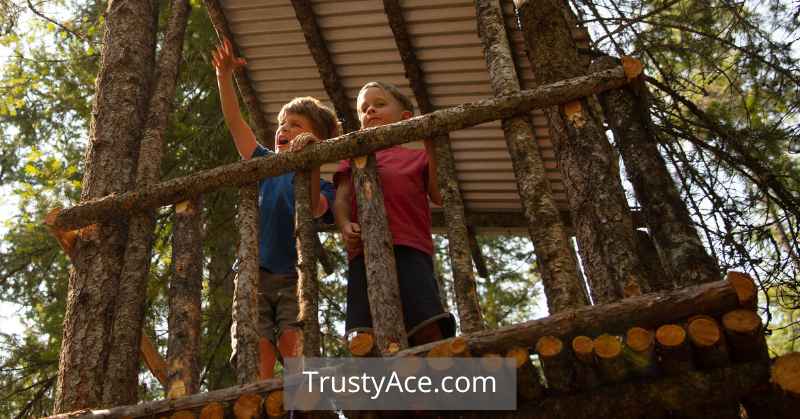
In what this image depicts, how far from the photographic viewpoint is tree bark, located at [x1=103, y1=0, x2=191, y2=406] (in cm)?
368

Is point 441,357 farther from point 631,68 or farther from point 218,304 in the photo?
point 218,304

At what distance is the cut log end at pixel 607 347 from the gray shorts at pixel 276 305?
2.06m

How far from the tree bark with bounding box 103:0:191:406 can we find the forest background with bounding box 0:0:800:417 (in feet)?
8.98

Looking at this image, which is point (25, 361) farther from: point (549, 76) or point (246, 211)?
point (549, 76)

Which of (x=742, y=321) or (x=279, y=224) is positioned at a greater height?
(x=279, y=224)

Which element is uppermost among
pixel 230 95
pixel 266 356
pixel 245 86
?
pixel 245 86

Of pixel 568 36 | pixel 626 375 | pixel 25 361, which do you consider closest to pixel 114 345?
pixel 626 375

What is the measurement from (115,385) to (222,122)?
4808 mm

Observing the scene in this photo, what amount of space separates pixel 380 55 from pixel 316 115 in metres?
1.90

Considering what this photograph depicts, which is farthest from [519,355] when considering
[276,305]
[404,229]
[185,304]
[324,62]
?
[324,62]

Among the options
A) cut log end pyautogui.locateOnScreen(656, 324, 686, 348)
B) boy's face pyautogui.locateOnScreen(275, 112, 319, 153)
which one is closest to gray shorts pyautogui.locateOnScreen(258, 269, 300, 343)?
boy's face pyautogui.locateOnScreen(275, 112, 319, 153)

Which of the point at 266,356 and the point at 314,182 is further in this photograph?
the point at 266,356

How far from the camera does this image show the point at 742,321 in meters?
2.29

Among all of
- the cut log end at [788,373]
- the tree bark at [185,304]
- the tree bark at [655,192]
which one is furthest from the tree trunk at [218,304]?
the cut log end at [788,373]
